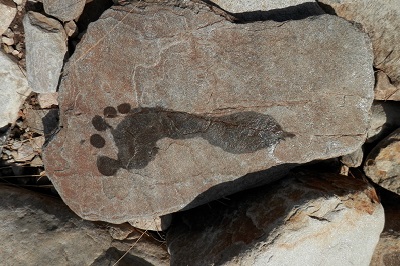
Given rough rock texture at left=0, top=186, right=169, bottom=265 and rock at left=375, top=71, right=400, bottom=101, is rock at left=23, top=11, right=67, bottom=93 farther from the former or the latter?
rock at left=375, top=71, right=400, bottom=101

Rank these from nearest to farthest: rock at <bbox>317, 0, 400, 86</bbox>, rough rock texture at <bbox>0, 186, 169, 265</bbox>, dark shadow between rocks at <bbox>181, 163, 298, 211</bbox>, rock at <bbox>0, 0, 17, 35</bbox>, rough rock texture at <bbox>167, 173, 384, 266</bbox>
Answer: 1. rough rock texture at <bbox>167, 173, 384, 266</bbox>
2. dark shadow between rocks at <bbox>181, 163, 298, 211</bbox>
3. rock at <bbox>317, 0, 400, 86</bbox>
4. rough rock texture at <bbox>0, 186, 169, 265</bbox>
5. rock at <bbox>0, 0, 17, 35</bbox>

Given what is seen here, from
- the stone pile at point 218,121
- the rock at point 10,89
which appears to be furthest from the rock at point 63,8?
the rock at point 10,89

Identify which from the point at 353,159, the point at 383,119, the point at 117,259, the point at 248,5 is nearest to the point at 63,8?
the point at 248,5

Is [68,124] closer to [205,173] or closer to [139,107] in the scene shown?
[139,107]

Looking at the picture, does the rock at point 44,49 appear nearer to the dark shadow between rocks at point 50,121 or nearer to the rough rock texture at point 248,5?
the dark shadow between rocks at point 50,121

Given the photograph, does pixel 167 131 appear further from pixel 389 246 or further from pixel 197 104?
pixel 389 246

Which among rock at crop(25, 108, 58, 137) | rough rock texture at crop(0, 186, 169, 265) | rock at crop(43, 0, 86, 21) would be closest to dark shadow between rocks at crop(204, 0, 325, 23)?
rock at crop(43, 0, 86, 21)

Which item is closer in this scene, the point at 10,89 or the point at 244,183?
the point at 244,183
